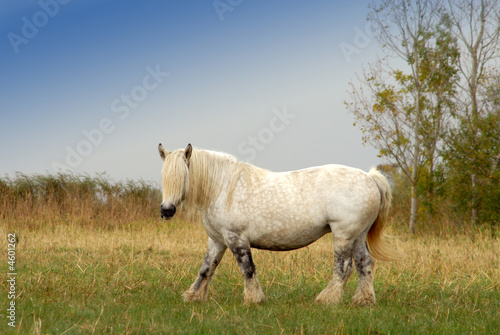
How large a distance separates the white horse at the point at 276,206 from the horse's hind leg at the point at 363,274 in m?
0.01

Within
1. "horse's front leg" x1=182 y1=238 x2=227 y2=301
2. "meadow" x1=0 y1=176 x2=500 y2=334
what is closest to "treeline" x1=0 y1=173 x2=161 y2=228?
"meadow" x1=0 y1=176 x2=500 y2=334

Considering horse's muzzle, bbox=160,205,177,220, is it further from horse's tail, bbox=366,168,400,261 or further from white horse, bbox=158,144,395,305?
horse's tail, bbox=366,168,400,261

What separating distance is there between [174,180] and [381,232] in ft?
10.2

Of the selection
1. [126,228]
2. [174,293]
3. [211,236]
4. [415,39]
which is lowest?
[126,228]

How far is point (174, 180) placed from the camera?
596 cm

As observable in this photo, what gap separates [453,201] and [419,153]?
1.98 metres

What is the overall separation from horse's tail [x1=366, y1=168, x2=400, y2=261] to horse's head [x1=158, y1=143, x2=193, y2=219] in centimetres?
264

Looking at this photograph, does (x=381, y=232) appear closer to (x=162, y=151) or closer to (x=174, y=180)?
(x=174, y=180)

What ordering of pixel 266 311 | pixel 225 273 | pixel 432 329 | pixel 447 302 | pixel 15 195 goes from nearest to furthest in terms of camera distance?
pixel 432 329 → pixel 266 311 → pixel 447 302 → pixel 225 273 → pixel 15 195

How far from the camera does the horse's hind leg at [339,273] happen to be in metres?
6.08

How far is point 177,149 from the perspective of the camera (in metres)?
6.16

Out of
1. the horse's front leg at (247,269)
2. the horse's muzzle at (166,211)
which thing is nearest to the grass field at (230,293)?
the horse's front leg at (247,269)

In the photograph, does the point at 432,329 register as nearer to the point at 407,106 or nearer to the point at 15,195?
the point at 407,106

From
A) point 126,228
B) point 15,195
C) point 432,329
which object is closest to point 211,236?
point 432,329
